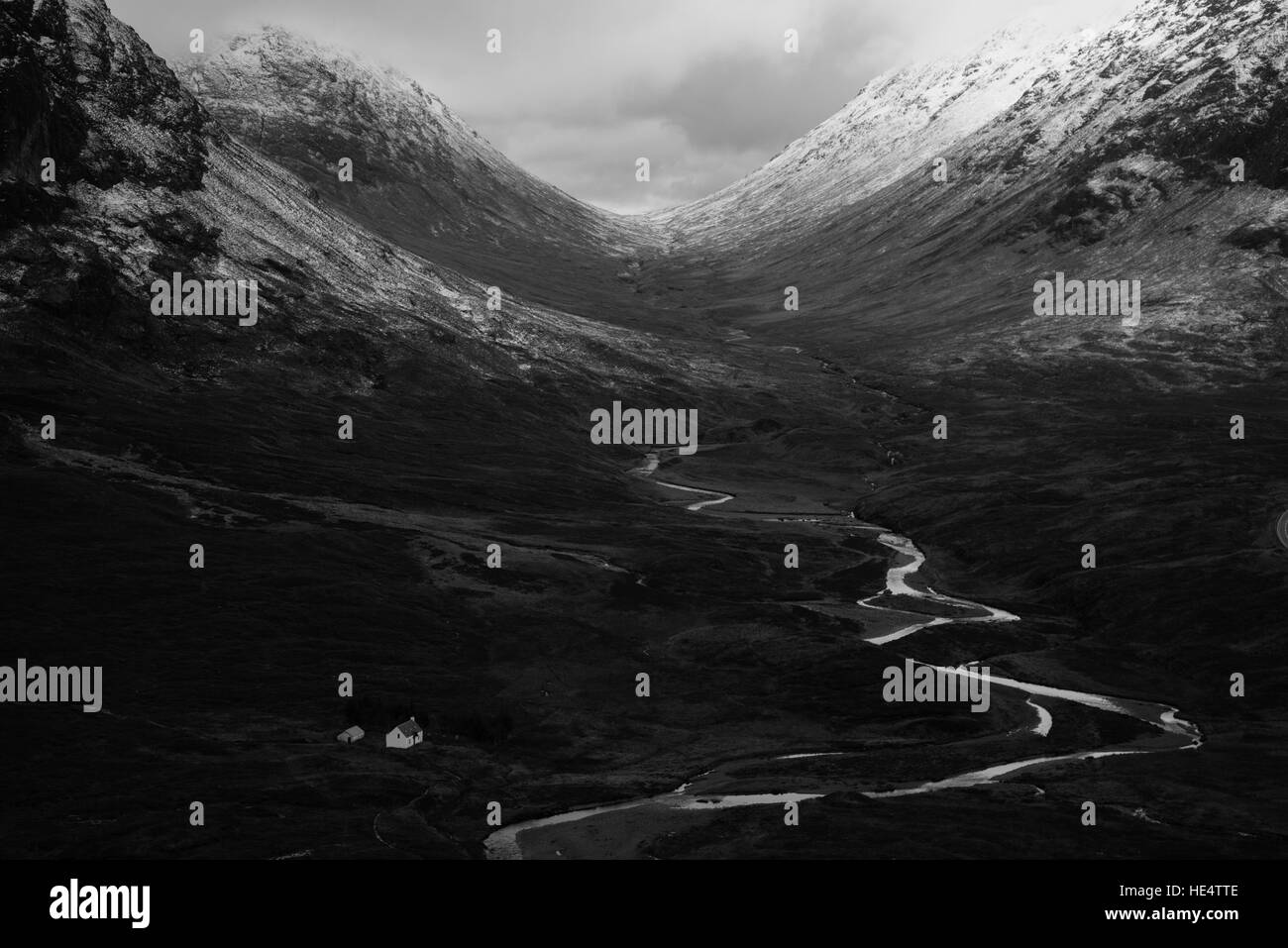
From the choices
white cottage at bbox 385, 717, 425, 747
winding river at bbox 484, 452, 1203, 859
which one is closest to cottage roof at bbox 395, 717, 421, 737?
white cottage at bbox 385, 717, 425, 747

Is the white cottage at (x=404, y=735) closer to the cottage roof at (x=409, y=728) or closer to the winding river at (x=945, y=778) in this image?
the cottage roof at (x=409, y=728)

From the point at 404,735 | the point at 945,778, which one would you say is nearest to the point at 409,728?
the point at 404,735

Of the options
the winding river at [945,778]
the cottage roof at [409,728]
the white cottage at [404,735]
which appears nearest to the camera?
the winding river at [945,778]

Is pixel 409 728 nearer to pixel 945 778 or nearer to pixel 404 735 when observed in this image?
pixel 404 735

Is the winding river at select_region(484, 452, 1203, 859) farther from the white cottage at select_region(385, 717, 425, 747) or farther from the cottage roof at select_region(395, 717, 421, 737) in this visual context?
the cottage roof at select_region(395, 717, 421, 737)

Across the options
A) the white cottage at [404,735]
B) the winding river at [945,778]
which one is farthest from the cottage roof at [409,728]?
the winding river at [945,778]

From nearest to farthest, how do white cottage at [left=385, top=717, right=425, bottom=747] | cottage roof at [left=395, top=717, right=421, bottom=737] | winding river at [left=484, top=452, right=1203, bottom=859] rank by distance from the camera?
winding river at [left=484, top=452, right=1203, bottom=859], white cottage at [left=385, top=717, right=425, bottom=747], cottage roof at [left=395, top=717, right=421, bottom=737]
